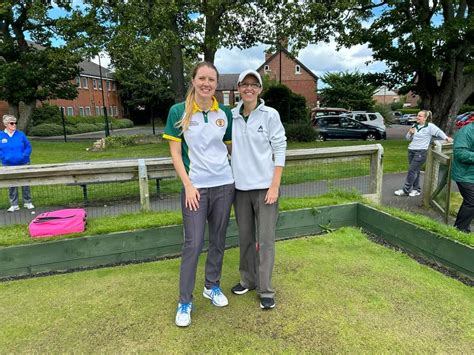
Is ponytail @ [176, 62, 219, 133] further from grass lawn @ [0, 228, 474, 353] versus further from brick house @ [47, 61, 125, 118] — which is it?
brick house @ [47, 61, 125, 118]

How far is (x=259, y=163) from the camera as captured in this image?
3.07 meters

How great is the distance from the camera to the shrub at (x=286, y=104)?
23.9 meters

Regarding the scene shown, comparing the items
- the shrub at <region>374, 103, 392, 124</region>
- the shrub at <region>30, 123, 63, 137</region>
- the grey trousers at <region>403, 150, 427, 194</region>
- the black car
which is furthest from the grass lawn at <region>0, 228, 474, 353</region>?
the shrub at <region>374, 103, 392, 124</region>

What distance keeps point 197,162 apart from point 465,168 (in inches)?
141

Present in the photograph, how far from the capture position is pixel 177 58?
17.2 m

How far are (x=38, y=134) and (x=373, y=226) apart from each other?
107 ft

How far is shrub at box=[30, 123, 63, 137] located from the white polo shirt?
32.6 metres

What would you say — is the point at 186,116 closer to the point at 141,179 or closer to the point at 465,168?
the point at 141,179

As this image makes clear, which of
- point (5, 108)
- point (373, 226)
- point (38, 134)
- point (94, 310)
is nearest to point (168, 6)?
point (373, 226)

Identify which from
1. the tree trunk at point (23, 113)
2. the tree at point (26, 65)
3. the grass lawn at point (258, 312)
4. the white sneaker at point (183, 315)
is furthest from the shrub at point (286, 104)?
the white sneaker at point (183, 315)

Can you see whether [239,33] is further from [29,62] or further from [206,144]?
[206,144]

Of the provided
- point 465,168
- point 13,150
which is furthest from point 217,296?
point 13,150

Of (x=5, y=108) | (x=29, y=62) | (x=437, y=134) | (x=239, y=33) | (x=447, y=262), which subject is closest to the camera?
(x=447, y=262)

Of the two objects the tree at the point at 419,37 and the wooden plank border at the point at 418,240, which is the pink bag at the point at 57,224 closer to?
the wooden plank border at the point at 418,240
